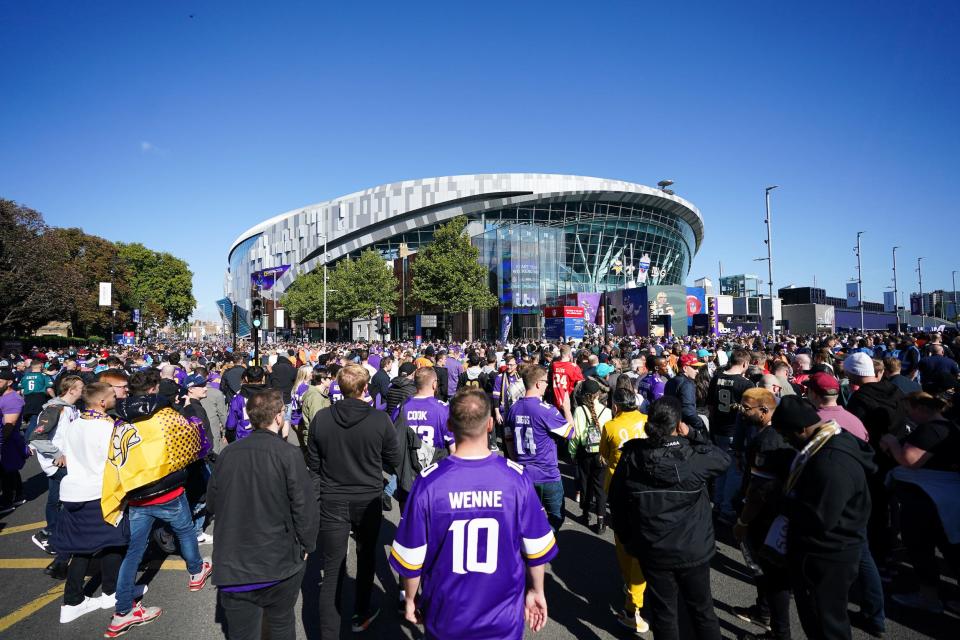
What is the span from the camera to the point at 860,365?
5336mm

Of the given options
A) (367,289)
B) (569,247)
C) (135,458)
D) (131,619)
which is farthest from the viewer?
(569,247)

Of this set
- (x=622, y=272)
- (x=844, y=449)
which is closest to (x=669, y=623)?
(x=844, y=449)

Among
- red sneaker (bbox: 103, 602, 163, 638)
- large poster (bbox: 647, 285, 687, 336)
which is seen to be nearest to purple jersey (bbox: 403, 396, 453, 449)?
red sneaker (bbox: 103, 602, 163, 638)

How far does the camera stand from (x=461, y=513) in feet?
7.25

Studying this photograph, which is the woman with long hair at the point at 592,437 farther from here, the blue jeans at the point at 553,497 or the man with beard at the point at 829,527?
the man with beard at the point at 829,527

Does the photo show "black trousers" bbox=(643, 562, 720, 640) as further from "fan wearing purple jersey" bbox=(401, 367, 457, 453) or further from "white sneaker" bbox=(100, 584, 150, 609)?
"white sneaker" bbox=(100, 584, 150, 609)

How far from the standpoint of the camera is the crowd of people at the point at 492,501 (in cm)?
227

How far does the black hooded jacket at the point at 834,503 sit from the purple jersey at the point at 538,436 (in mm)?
2152

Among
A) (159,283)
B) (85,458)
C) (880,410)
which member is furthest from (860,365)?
(159,283)

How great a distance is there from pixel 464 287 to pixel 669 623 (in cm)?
3643

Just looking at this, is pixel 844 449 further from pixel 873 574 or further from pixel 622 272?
pixel 622 272

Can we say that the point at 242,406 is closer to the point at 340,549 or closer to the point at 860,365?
the point at 340,549

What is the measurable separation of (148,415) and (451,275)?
35.3 m

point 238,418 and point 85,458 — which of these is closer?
point 85,458
